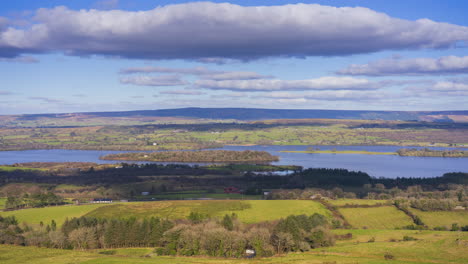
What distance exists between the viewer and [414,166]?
497ft

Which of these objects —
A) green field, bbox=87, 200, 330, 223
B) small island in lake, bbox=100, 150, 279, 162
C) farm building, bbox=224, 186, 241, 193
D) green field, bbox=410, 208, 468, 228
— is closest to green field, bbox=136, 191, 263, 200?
farm building, bbox=224, 186, 241, 193

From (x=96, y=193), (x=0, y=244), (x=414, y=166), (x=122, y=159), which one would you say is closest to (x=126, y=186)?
(x=96, y=193)

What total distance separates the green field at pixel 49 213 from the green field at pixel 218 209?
10.3ft

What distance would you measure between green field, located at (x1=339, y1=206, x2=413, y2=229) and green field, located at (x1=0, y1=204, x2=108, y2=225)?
42.8 m

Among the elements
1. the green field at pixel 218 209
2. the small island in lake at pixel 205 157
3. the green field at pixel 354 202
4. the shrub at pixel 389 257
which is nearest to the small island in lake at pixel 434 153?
the small island in lake at pixel 205 157

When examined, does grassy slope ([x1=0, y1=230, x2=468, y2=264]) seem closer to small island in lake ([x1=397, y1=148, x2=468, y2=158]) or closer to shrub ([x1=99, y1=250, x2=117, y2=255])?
shrub ([x1=99, y1=250, x2=117, y2=255])

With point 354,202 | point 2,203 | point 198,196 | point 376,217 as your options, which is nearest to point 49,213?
point 2,203

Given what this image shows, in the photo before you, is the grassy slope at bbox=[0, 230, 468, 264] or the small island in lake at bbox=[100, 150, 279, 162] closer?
the grassy slope at bbox=[0, 230, 468, 264]

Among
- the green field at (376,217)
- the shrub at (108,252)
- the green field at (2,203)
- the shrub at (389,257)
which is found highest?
the shrub at (389,257)

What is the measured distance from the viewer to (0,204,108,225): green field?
6983 centimetres

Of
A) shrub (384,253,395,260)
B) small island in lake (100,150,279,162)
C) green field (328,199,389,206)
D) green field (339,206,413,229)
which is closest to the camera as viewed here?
shrub (384,253,395,260)

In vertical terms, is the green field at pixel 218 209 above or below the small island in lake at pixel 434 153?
below

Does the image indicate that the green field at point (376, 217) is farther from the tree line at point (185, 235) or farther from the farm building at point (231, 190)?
the farm building at point (231, 190)

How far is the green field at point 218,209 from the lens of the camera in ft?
229
